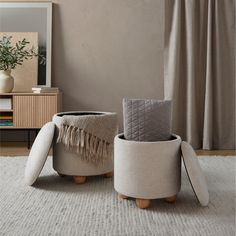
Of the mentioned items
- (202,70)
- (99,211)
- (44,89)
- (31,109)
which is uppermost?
(202,70)

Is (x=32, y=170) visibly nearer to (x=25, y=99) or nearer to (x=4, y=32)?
(x=25, y=99)

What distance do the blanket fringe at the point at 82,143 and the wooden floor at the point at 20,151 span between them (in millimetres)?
1103

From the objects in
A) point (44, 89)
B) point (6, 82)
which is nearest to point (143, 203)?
point (44, 89)

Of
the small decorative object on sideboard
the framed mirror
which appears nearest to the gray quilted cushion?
the small decorative object on sideboard

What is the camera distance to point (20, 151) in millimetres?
3252

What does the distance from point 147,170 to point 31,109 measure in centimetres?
184

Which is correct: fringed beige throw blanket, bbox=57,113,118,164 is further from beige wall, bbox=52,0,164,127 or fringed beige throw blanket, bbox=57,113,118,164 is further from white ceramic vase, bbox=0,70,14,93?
beige wall, bbox=52,0,164,127

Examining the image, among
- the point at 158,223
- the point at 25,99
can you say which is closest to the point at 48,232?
the point at 158,223

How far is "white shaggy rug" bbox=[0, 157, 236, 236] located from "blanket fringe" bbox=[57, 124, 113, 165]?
0.19 m

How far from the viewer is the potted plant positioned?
11.0 feet

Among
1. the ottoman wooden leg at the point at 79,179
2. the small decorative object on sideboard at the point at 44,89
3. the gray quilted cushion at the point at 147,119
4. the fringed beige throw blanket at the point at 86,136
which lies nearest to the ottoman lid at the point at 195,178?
the gray quilted cushion at the point at 147,119

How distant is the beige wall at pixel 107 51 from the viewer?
365 cm

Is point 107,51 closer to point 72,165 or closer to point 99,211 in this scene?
point 72,165

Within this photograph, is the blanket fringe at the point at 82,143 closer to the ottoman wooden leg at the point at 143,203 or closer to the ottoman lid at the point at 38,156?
the ottoman lid at the point at 38,156
